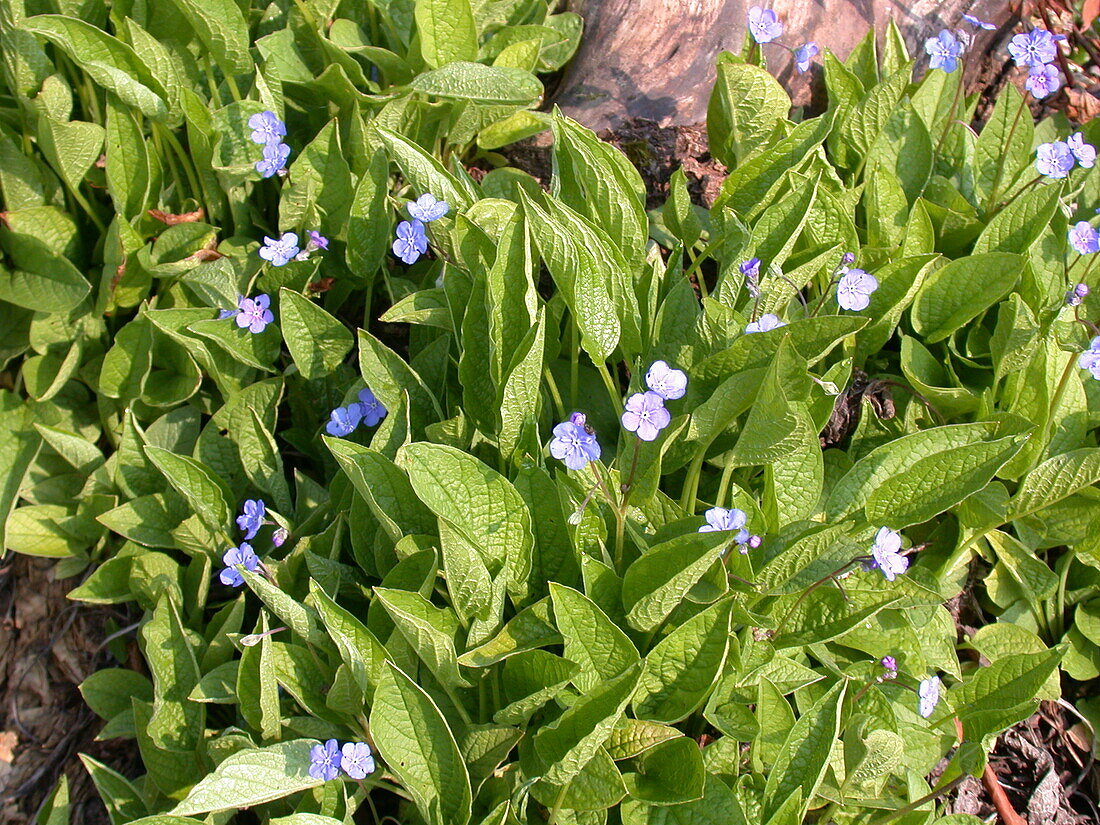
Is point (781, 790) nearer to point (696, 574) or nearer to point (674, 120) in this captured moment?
point (696, 574)

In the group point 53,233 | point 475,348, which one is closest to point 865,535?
point 475,348

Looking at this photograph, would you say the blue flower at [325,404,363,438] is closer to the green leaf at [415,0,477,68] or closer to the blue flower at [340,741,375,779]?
the blue flower at [340,741,375,779]

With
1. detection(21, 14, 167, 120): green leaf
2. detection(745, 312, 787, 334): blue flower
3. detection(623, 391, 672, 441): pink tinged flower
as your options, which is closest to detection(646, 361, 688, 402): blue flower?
detection(623, 391, 672, 441): pink tinged flower

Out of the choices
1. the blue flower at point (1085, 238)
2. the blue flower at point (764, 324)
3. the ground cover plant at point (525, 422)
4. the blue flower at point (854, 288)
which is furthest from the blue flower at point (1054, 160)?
the blue flower at point (764, 324)

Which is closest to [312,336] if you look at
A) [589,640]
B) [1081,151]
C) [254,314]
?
[254,314]

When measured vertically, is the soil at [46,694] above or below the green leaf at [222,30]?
below

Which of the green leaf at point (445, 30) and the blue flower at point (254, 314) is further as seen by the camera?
the green leaf at point (445, 30)

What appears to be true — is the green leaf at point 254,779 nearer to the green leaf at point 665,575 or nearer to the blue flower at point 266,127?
the green leaf at point 665,575
